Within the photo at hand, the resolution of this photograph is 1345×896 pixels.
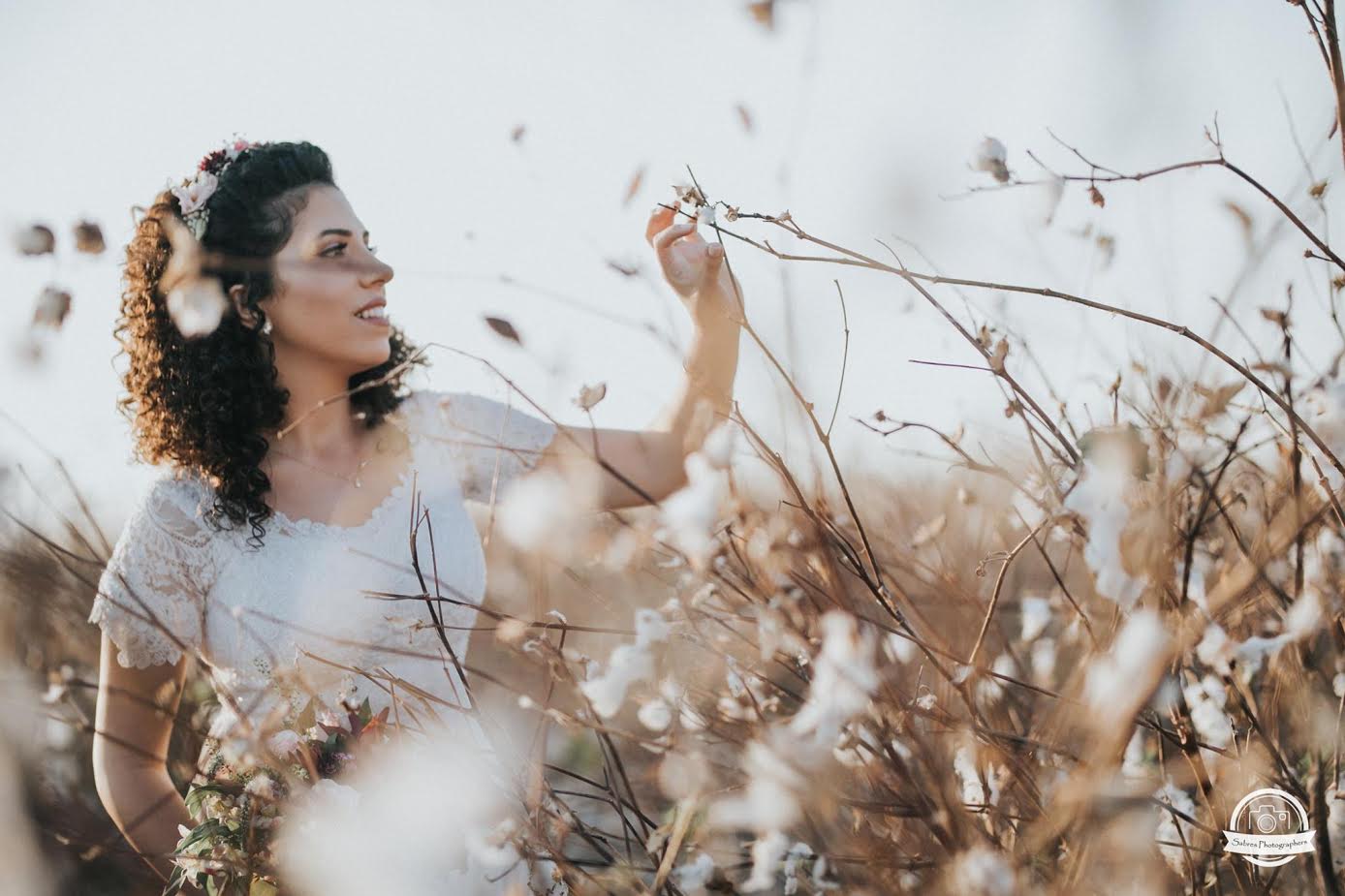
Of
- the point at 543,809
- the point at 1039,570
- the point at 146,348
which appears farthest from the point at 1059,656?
the point at 146,348

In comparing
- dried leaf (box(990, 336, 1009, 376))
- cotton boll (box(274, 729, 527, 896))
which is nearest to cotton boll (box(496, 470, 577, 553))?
cotton boll (box(274, 729, 527, 896))

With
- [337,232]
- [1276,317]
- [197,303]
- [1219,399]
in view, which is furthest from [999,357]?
[337,232]

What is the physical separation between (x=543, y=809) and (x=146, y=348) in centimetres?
167

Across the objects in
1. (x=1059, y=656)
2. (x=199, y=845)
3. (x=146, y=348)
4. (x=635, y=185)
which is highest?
(x=635, y=185)

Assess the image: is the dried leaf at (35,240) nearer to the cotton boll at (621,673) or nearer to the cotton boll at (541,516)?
the cotton boll at (541,516)

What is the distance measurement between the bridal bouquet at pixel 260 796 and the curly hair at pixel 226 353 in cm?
91

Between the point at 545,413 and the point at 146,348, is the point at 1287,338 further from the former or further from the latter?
the point at 146,348

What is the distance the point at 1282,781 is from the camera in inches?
31.7

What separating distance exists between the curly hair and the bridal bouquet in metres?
0.91

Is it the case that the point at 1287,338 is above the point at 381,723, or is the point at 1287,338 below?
above

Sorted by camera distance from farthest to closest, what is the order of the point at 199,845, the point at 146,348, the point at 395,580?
the point at 146,348
the point at 395,580
the point at 199,845

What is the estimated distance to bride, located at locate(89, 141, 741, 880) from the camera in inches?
69.1

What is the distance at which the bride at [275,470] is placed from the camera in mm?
1755

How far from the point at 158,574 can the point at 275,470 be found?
1.02 ft
